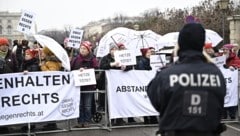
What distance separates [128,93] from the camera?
10602mm

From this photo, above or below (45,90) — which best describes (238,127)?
below

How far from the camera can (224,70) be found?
37.1 ft

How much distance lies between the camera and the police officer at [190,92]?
13.5 ft

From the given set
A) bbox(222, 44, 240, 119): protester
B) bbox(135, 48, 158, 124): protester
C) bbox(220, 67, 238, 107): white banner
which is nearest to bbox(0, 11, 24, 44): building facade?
bbox(135, 48, 158, 124): protester

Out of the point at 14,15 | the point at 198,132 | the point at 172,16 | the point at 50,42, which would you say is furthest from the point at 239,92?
the point at 14,15

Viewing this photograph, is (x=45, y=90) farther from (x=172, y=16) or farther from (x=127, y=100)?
(x=172, y=16)

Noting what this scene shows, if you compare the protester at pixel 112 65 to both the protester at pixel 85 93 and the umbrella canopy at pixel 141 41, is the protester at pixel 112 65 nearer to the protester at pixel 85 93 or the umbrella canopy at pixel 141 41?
the protester at pixel 85 93

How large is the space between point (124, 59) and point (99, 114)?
4.46 feet

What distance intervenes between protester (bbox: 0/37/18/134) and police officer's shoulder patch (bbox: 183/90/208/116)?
645cm

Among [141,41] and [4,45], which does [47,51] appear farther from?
[141,41]

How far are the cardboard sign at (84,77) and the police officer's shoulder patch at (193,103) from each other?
6133 mm

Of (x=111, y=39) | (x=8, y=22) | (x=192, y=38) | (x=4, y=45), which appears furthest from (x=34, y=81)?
(x=8, y=22)

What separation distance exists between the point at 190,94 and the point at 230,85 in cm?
750

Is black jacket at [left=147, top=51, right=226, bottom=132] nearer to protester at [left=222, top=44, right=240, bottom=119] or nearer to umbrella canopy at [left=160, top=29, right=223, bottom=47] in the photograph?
protester at [left=222, top=44, right=240, bottom=119]
